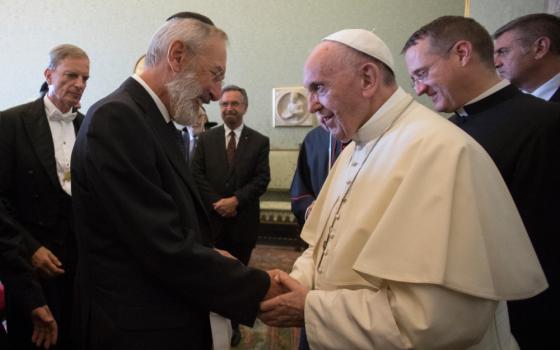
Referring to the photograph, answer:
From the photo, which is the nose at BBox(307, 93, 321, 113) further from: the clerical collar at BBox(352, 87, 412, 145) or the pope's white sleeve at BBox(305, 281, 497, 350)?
the pope's white sleeve at BBox(305, 281, 497, 350)

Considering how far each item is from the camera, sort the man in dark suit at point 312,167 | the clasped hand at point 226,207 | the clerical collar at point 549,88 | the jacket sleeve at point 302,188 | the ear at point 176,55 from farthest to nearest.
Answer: the clasped hand at point 226,207 → the jacket sleeve at point 302,188 → the man in dark suit at point 312,167 → the clerical collar at point 549,88 → the ear at point 176,55

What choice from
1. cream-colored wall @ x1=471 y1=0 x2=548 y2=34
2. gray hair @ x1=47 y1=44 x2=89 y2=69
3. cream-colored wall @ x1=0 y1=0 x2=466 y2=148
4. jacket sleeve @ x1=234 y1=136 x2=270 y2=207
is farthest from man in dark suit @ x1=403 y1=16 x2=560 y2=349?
cream-colored wall @ x1=0 y1=0 x2=466 y2=148

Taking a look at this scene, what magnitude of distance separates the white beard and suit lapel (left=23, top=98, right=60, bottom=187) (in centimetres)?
114

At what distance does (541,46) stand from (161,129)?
7.74 ft

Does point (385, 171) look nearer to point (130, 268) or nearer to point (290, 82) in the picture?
point (130, 268)

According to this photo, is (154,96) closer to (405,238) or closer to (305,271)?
(305,271)

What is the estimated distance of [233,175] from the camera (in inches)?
144

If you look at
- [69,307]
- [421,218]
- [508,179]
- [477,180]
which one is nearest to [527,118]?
[508,179]

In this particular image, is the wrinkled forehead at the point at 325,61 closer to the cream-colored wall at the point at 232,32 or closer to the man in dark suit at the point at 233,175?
the man in dark suit at the point at 233,175

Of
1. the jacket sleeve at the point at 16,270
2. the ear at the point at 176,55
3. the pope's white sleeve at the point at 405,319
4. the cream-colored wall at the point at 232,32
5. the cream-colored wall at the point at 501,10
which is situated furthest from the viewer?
the cream-colored wall at the point at 232,32

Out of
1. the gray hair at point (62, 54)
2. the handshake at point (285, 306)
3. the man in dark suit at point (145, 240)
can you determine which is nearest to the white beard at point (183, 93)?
the man in dark suit at point (145, 240)

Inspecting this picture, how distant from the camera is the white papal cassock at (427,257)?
0.97 m

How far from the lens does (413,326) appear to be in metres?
0.96

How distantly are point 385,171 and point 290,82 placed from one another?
17.9ft
